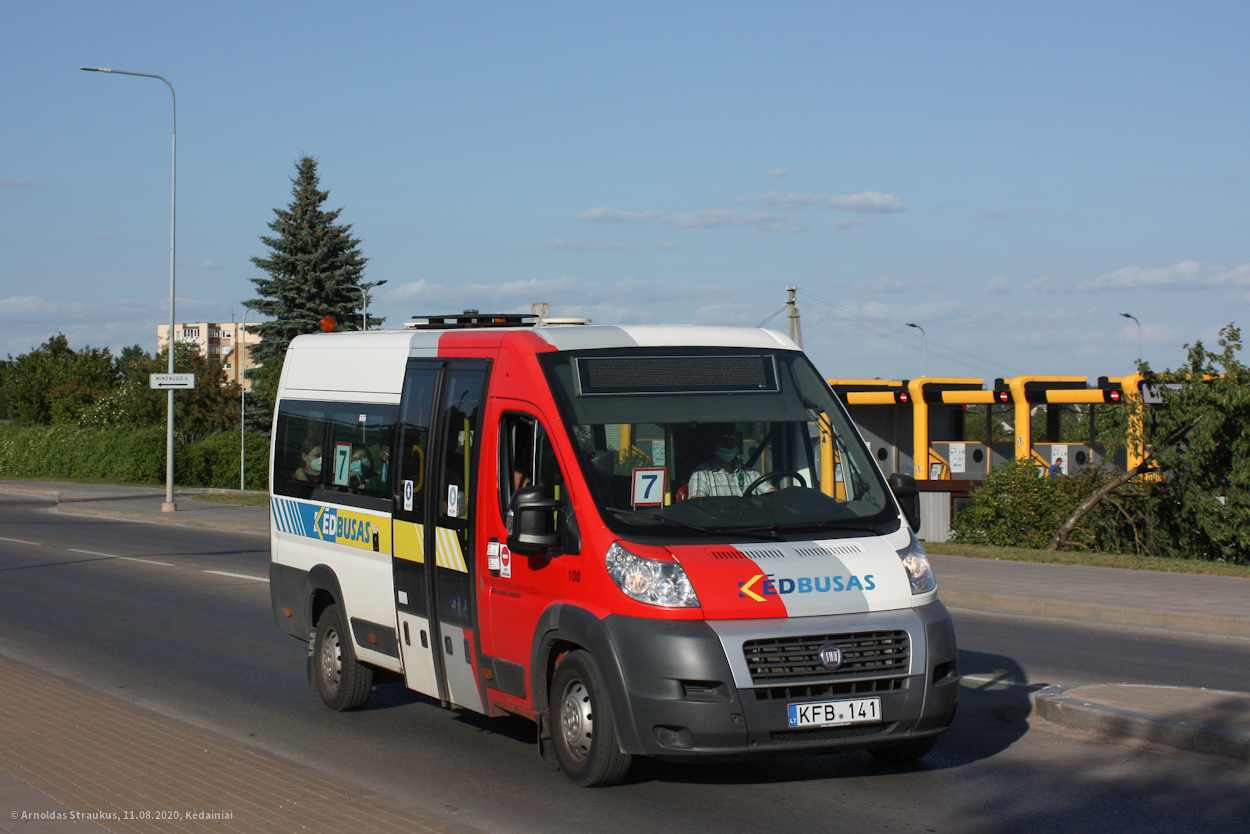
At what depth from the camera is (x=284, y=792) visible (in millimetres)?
6133

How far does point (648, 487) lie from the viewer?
6426 mm

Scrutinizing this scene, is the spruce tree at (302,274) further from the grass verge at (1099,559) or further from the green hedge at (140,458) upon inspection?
the grass verge at (1099,559)

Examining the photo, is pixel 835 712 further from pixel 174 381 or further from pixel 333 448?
pixel 174 381

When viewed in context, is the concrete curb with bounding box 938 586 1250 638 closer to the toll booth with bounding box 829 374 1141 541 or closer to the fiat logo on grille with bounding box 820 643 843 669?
the fiat logo on grille with bounding box 820 643 843 669

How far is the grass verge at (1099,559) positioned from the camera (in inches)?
651

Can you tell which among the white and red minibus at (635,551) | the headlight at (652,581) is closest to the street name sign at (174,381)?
the white and red minibus at (635,551)

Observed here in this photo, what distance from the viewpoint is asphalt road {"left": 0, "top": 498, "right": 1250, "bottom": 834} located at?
597 cm

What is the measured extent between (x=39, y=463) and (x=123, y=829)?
56.9 meters

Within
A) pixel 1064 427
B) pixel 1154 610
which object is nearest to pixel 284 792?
pixel 1154 610

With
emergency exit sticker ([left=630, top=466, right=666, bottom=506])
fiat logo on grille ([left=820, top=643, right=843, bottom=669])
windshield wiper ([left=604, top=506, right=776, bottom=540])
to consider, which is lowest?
fiat logo on grille ([left=820, top=643, right=843, bottom=669])

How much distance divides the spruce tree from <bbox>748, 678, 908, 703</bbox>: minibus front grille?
53.7m

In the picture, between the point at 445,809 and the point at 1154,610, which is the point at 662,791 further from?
the point at 1154,610

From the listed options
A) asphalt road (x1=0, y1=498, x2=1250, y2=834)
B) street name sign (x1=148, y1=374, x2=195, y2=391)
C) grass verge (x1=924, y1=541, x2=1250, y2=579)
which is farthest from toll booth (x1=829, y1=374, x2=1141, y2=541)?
street name sign (x1=148, y1=374, x2=195, y2=391)

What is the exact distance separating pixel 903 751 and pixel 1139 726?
154 centimetres
